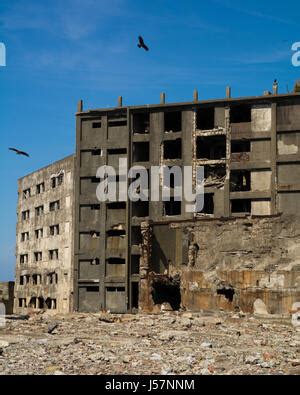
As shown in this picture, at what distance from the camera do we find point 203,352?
23.2 meters

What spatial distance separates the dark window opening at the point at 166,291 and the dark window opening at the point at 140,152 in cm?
1008

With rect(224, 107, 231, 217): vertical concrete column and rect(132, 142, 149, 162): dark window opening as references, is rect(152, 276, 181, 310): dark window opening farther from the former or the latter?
rect(132, 142, 149, 162): dark window opening

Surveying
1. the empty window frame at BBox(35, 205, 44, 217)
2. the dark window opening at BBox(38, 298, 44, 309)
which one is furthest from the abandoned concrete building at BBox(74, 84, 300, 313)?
the empty window frame at BBox(35, 205, 44, 217)

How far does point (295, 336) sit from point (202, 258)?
48.4 feet

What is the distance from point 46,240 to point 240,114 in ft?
67.3

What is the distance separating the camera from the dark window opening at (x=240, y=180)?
49969mm

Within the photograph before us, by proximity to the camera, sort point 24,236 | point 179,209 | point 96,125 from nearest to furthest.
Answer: point 179,209
point 96,125
point 24,236

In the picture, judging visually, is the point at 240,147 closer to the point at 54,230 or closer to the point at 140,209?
the point at 140,209

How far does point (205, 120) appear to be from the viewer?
175ft

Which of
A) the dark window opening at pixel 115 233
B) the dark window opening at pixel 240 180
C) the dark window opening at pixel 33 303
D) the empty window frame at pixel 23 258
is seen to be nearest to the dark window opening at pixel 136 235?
the dark window opening at pixel 115 233

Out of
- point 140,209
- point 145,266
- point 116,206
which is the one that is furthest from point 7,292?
point 145,266

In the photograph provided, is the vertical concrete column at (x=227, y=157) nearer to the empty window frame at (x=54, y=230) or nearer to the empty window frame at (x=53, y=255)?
the empty window frame at (x=54, y=230)
